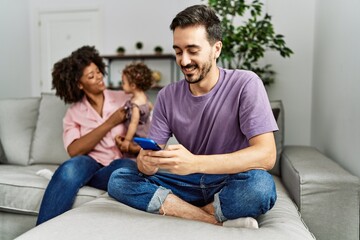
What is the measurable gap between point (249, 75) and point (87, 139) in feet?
3.24

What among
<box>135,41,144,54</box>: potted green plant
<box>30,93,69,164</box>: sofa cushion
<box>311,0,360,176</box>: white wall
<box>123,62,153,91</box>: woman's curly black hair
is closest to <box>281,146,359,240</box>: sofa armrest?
<box>311,0,360,176</box>: white wall

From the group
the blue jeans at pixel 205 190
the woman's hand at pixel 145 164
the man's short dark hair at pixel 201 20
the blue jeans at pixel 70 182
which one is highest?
the man's short dark hair at pixel 201 20

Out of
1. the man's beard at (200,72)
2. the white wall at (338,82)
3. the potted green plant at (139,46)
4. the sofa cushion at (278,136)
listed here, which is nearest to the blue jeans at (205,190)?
the man's beard at (200,72)

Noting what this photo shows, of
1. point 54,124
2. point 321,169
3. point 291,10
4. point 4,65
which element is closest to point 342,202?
point 321,169

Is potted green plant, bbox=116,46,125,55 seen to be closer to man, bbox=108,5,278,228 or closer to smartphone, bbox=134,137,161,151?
man, bbox=108,5,278,228

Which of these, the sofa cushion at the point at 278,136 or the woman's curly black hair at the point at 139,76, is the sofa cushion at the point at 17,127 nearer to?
the woman's curly black hair at the point at 139,76

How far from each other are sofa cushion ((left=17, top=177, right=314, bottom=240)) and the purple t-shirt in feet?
1.04

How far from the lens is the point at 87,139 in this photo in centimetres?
188

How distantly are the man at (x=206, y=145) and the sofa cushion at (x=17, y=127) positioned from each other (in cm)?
126

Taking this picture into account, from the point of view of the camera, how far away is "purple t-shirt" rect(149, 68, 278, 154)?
1233 millimetres

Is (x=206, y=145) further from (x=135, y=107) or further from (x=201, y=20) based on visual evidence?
(x=135, y=107)

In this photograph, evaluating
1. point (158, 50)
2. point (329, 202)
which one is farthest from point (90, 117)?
point (158, 50)

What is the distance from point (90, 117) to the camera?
2004 millimetres

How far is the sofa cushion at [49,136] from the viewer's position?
229 centimetres
